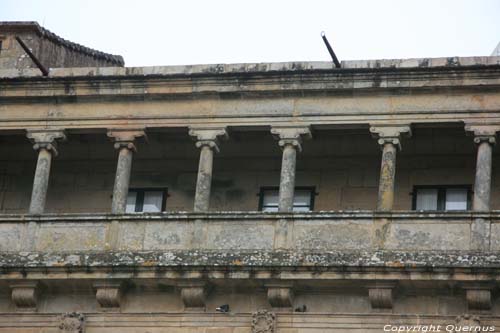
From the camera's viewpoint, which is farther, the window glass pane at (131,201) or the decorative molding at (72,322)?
the window glass pane at (131,201)

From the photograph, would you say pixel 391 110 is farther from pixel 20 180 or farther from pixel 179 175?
pixel 20 180

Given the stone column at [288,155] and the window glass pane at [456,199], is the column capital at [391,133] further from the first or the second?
the window glass pane at [456,199]

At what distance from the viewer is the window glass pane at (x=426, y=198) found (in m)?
30.7

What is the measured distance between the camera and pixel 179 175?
105 feet

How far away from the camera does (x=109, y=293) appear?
2903 cm

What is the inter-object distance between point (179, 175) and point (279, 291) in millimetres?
4389

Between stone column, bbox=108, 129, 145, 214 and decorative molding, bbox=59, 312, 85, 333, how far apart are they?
72.8 inches

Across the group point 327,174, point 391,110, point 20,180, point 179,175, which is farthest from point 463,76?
point 20,180

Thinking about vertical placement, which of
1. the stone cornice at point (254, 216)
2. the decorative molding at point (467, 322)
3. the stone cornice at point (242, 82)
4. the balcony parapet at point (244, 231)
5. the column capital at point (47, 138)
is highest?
the stone cornice at point (242, 82)

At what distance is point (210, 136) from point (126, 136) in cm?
147

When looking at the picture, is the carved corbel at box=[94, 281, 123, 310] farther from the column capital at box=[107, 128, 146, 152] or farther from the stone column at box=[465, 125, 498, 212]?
the stone column at box=[465, 125, 498, 212]

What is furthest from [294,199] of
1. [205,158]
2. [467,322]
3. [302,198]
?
[467,322]

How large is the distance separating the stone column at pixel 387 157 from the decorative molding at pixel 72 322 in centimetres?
511

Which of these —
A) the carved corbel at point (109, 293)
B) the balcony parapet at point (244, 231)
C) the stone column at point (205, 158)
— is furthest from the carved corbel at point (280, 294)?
the carved corbel at point (109, 293)
